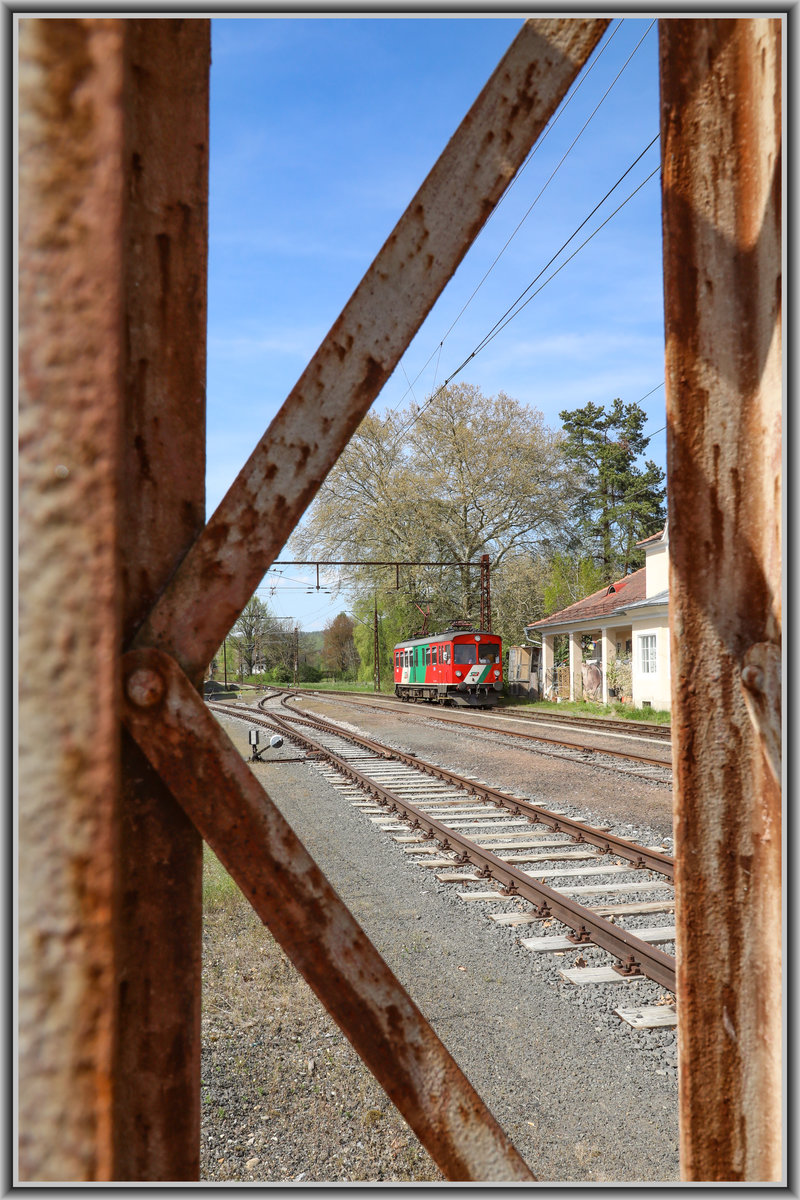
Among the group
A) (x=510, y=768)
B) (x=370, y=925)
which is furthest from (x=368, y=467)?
(x=370, y=925)

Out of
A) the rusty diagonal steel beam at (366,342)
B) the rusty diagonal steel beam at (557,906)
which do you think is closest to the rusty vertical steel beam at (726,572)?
the rusty diagonal steel beam at (366,342)

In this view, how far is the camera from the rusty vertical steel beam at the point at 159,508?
835mm

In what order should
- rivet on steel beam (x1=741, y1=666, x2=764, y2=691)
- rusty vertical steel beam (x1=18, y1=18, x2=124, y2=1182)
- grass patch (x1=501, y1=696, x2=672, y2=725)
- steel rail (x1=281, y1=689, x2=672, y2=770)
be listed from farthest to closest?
grass patch (x1=501, y1=696, x2=672, y2=725)
steel rail (x1=281, y1=689, x2=672, y2=770)
rivet on steel beam (x1=741, y1=666, x2=764, y2=691)
rusty vertical steel beam (x1=18, y1=18, x2=124, y2=1182)

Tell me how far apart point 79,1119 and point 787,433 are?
1111mm

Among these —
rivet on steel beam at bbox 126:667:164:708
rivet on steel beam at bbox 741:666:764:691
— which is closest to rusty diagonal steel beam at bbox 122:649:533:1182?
rivet on steel beam at bbox 126:667:164:708

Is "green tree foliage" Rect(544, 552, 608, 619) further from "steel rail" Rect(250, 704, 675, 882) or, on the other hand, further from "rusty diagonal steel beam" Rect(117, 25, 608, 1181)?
"rusty diagonal steel beam" Rect(117, 25, 608, 1181)

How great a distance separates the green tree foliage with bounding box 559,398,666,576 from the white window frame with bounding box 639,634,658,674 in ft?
77.9

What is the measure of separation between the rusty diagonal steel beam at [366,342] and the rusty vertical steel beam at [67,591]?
0.10 m

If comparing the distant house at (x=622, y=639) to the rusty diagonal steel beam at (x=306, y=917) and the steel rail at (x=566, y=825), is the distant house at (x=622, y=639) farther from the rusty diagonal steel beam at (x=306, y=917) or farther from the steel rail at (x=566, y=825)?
the rusty diagonal steel beam at (x=306, y=917)

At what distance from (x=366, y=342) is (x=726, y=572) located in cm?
56

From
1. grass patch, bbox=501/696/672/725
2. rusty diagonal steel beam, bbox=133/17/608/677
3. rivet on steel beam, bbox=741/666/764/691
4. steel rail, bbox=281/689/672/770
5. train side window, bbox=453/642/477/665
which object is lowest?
grass patch, bbox=501/696/672/725

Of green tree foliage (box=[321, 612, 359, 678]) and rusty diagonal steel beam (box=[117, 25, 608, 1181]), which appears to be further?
green tree foliage (box=[321, 612, 359, 678])

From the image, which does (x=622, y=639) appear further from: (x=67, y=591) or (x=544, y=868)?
(x=67, y=591)

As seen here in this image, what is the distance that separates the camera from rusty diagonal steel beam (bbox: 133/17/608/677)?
34.0 inches
